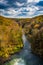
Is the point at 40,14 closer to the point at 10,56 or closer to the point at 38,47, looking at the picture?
the point at 38,47

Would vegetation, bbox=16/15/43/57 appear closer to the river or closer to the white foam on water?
the river

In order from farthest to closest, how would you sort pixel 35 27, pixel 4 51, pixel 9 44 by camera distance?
pixel 35 27
pixel 9 44
pixel 4 51

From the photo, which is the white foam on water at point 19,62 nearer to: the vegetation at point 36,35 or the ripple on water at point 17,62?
the ripple on water at point 17,62

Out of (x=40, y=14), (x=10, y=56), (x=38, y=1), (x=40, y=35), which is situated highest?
(x=38, y=1)

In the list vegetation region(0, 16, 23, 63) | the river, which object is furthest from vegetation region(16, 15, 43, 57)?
vegetation region(0, 16, 23, 63)

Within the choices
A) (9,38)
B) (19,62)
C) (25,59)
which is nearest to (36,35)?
(25,59)

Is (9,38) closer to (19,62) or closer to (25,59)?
(25,59)

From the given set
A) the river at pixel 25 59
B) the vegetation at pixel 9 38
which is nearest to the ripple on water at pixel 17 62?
the river at pixel 25 59

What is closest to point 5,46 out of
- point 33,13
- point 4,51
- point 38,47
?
point 4,51

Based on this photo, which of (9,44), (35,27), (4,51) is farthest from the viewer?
(35,27)
